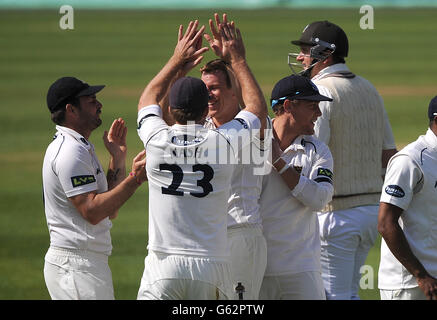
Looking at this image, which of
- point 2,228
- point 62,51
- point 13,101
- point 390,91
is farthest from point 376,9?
point 2,228

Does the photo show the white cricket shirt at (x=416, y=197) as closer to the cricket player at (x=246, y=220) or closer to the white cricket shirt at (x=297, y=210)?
the white cricket shirt at (x=297, y=210)

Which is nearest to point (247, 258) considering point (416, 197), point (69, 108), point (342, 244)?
point (416, 197)

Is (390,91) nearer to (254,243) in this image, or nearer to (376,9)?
(254,243)

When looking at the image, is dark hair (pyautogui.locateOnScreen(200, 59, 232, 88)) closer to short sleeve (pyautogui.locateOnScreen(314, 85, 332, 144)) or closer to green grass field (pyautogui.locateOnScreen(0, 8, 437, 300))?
short sleeve (pyautogui.locateOnScreen(314, 85, 332, 144))

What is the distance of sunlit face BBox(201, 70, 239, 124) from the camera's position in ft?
17.6

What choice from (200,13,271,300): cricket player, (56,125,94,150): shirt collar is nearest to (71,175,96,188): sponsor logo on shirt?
(56,125,94,150): shirt collar

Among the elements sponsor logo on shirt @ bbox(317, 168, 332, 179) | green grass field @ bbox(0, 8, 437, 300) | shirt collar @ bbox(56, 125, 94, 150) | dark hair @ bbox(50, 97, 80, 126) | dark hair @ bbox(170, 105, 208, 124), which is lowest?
green grass field @ bbox(0, 8, 437, 300)

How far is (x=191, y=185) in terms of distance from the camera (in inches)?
182

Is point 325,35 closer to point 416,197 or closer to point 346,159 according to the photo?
point 346,159

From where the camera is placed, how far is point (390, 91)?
21.8 m

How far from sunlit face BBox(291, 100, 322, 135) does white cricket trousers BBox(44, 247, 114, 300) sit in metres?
1.49

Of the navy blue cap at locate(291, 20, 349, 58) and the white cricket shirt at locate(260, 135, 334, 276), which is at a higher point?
the navy blue cap at locate(291, 20, 349, 58)

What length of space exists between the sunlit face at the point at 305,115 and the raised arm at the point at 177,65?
72cm

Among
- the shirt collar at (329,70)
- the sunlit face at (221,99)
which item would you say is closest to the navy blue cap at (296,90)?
the sunlit face at (221,99)
